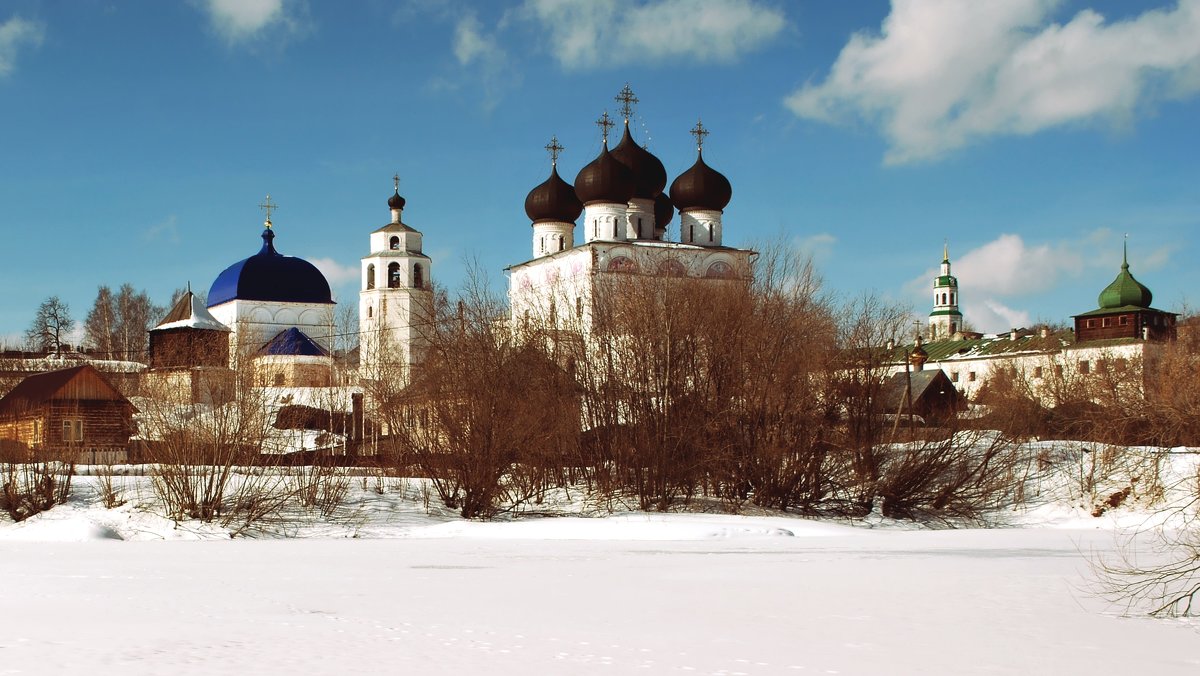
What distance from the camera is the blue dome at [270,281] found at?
61875mm

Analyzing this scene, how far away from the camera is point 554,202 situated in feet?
169

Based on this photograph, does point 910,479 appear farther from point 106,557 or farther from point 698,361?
point 106,557

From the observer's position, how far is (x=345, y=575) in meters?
13.1

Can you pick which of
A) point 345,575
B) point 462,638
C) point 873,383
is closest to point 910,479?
point 873,383

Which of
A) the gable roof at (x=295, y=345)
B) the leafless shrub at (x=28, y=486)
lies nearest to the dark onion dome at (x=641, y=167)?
the gable roof at (x=295, y=345)

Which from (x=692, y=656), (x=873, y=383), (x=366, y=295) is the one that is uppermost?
(x=366, y=295)

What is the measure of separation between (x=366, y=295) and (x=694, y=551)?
45.0m

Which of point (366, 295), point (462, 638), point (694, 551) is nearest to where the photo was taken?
point (462, 638)

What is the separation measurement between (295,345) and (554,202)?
13.8 metres

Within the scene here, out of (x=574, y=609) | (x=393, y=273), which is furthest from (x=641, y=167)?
(x=574, y=609)

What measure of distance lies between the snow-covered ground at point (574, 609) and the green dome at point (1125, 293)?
48.2 m

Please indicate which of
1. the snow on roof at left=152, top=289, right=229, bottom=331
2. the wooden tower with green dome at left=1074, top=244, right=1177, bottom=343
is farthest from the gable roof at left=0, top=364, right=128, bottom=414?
the wooden tower with green dome at left=1074, top=244, right=1177, bottom=343

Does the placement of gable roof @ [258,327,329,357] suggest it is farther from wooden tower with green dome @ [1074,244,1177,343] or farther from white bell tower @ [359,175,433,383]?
wooden tower with green dome @ [1074,244,1177,343]

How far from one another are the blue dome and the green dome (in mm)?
38174
